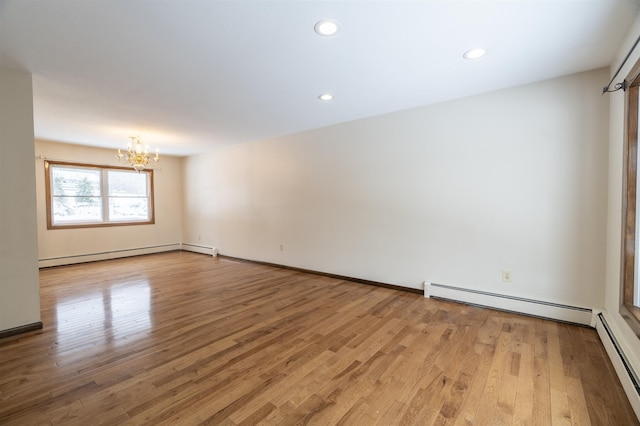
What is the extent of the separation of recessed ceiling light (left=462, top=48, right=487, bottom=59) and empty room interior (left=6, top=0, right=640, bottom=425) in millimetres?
22

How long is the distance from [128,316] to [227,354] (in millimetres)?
1530

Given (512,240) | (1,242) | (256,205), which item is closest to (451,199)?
(512,240)

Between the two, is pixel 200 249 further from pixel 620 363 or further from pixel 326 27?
pixel 620 363

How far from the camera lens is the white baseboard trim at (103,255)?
519cm

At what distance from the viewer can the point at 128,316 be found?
9.68 feet

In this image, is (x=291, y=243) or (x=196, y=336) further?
(x=291, y=243)

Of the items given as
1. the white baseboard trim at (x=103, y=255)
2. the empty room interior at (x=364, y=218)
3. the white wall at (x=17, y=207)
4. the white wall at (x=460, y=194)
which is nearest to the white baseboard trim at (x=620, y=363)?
the empty room interior at (x=364, y=218)

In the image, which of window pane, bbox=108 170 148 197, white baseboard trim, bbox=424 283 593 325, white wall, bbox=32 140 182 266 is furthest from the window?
white baseboard trim, bbox=424 283 593 325

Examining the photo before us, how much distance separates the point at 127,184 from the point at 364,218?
5.60 m

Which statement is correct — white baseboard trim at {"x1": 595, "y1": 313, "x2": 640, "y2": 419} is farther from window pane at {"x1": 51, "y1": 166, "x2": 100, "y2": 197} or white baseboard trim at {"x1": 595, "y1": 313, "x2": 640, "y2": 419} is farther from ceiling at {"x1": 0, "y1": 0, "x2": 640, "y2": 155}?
window pane at {"x1": 51, "y1": 166, "x2": 100, "y2": 197}

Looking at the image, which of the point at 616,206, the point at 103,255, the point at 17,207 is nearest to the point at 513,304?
the point at 616,206

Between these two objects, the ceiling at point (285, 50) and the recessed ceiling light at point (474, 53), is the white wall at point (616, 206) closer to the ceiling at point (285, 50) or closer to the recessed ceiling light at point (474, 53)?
the ceiling at point (285, 50)

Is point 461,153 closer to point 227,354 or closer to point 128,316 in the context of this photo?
point 227,354

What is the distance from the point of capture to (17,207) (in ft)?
8.29
